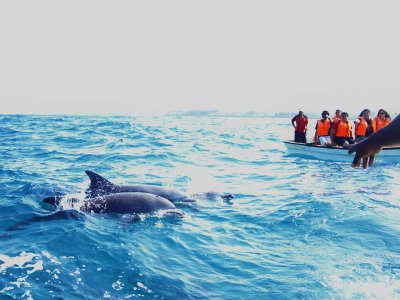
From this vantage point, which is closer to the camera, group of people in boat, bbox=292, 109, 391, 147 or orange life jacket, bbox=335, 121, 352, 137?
group of people in boat, bbox=292, 109, 391, 147

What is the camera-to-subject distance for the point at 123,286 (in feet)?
20.2

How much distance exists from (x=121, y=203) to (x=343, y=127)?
17318 mm

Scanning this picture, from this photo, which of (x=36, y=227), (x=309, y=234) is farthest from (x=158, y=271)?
(x=309, y=234)

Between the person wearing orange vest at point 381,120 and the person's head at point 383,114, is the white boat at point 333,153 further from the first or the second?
the person's head at point 383,114

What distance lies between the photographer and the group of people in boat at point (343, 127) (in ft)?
74.2

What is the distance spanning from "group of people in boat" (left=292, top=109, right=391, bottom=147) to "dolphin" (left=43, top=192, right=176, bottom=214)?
50.1ft

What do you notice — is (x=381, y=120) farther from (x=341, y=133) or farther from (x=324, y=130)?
(x=324, y=130)

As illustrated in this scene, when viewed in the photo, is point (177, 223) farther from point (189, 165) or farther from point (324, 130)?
point (324, 130)

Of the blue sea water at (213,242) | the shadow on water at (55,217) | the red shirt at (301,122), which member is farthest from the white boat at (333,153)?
the shadow on water at (55,217)

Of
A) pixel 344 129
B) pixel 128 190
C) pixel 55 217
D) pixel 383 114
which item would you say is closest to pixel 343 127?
pixel 344 129

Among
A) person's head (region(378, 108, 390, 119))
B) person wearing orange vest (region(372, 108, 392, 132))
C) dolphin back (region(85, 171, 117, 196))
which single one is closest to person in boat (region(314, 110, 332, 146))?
person wearing orange vest (region(372, 108, 392, 132))

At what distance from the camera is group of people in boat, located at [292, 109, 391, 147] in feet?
74.2

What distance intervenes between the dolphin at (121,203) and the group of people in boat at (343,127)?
15.3 m

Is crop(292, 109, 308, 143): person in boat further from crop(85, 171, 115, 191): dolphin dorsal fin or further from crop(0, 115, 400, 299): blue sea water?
crop(85, 171, 115, 191): dolphin dorsal fin
